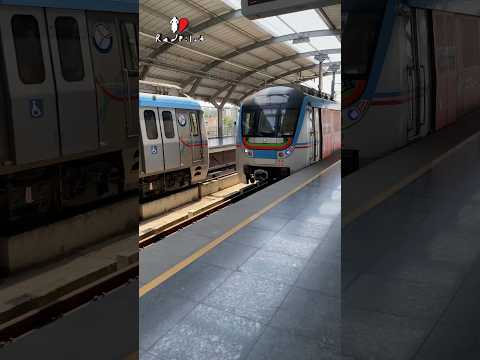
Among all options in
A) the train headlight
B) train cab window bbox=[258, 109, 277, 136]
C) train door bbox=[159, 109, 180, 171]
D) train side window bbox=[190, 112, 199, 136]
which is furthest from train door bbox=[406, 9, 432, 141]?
train side window bbox=[190, 112, 199, 136]

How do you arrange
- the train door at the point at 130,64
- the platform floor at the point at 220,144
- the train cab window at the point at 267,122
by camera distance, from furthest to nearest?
the platform floor at the point at 220,144, the train cab window at the point at 267,122, the train door at the point at 130,64

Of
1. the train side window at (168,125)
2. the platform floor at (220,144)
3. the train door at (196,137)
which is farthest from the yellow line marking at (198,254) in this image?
the platform floor at (220,144)

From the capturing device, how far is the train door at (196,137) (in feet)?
26.5

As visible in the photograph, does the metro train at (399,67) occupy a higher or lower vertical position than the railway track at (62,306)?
higher

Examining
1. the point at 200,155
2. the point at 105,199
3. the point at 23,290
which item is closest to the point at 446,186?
the point at 105,199

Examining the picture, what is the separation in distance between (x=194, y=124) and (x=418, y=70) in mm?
6904

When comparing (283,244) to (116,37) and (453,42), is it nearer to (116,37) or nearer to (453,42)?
(453,42)

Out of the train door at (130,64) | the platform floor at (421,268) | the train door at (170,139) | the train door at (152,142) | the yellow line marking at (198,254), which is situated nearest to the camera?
the train door at (130,64)

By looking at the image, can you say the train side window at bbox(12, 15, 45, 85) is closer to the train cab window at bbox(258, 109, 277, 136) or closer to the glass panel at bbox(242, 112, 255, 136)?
the train cab window at bbox(258, 109, 277, 136)

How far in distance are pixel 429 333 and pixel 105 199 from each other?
1507mm

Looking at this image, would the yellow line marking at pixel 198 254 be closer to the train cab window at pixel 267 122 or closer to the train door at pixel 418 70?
the train door at pixel 418 70

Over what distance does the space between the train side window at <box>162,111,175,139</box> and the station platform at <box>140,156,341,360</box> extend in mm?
3152

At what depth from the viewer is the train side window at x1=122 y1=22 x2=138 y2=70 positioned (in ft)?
3.81

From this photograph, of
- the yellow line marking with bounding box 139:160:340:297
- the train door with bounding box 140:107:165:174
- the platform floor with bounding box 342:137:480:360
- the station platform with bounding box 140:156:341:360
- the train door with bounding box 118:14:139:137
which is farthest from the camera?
the train door with bounding box 140:107:165:174
